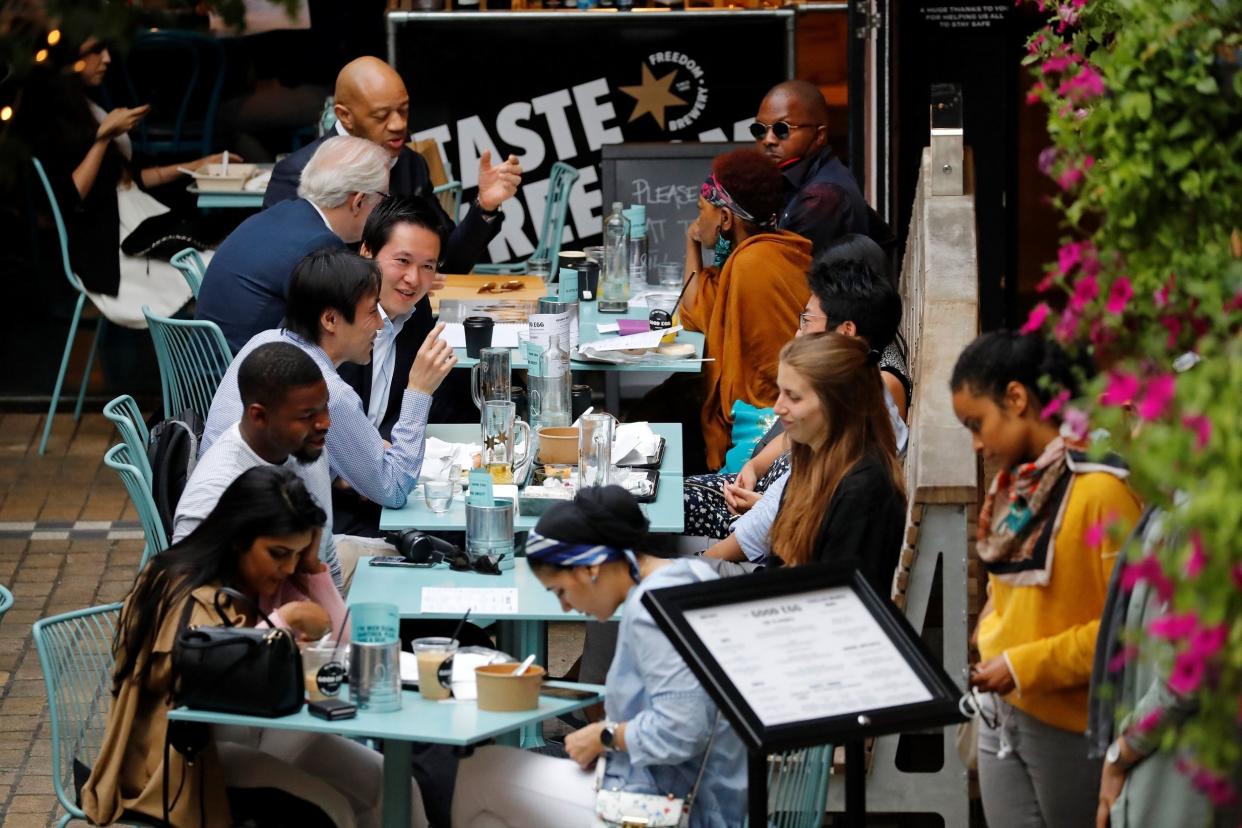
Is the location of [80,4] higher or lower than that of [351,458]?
higher

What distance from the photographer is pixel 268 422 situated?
15.3 feet

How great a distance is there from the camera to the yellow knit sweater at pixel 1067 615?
3578 millimetres

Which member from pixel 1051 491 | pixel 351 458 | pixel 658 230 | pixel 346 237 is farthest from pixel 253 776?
pixel 658 230

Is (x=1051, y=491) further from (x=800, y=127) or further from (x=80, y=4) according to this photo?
(x=800, y=127)

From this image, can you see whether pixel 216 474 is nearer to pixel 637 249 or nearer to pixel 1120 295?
pixel 1120 295

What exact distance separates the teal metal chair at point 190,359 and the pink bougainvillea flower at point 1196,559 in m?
4.87

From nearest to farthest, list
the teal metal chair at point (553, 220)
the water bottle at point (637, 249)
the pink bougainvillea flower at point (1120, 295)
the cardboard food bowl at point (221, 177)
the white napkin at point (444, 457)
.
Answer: the pink bougainvillea flower at point (1120, 295), the white napkin at point (444, 457), the water bottle at point (637, 249), the cardboard food bowl at point (221, 177), the teal metal chair at point (553, 220)

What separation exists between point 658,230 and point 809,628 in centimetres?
589

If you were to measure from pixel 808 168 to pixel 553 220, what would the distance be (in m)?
1.88

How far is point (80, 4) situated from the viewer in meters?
2.36

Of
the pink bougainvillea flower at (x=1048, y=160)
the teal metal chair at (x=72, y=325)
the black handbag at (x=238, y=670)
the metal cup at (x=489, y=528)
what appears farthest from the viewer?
the teal metal chair at (x=72, y=325)

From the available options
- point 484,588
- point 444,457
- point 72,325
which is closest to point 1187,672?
point 484,588

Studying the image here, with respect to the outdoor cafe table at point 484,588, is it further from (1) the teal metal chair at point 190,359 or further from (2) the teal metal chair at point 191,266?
(2) the teal metal chair at point 191,266

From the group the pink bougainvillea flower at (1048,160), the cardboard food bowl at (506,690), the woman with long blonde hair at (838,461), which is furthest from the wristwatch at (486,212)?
the pink bougainvillea flower at (1048,160)
